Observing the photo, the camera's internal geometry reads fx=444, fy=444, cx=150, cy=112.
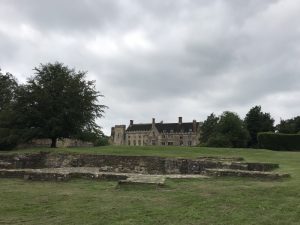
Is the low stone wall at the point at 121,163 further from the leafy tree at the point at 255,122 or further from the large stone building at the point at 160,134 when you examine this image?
the large stone building at the point at 160,134

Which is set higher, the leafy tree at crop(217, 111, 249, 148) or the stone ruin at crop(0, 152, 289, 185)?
the leafy tree at crop(217, 111, 249, 148)

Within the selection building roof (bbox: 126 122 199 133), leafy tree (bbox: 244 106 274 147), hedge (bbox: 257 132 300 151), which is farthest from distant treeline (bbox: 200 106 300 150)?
building roof (bbox: 126 122 199 133)

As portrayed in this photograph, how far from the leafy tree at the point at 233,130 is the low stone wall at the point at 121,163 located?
167 ft

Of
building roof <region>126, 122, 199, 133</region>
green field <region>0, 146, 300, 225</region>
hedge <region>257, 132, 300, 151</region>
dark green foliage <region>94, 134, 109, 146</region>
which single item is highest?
building roof <region>126, 122, 199, 133</region>

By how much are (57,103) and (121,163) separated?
12.3m

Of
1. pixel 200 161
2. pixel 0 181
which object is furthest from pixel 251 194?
pixel 200 161

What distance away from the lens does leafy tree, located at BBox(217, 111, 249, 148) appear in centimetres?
7462

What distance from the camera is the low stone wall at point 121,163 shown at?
22.4m

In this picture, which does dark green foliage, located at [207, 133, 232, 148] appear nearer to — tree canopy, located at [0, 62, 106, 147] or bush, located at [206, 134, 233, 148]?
bush, located at [206, 134, 233, 148]

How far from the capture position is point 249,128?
7838 cm

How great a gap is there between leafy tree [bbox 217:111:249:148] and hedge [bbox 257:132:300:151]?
3459 centimetres

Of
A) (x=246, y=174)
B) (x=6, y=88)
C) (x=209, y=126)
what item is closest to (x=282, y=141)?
(x=246, y=174)

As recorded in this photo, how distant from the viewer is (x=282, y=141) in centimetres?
3912

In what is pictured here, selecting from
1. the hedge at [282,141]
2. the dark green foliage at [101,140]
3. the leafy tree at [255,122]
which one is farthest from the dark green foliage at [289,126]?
the hedge at [282,141]
